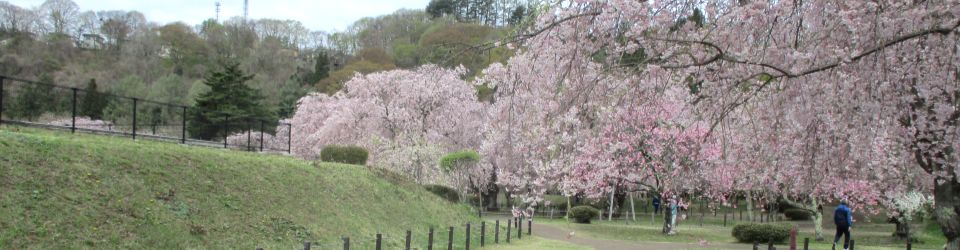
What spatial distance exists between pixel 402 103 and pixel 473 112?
429cm

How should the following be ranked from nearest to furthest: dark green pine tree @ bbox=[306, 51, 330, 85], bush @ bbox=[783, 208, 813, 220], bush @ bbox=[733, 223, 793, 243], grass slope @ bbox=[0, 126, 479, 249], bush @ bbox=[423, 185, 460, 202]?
grass slope @ bbox=[0, 126, 479, 249], bush @ bbox=[733, 223, 793, 243], bush @ bbox=[423, 185, 460, 202], bush @ bbox=[783, 208, 813, 220], dark green pine tree @ bbox=[306, 51, 330, 85]

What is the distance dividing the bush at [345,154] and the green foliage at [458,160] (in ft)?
21.5

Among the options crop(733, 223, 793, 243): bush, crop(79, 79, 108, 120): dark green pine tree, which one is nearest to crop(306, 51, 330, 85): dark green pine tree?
crop(79, 79, 108, 120): dark green pine tree

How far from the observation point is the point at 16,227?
29.2 ft

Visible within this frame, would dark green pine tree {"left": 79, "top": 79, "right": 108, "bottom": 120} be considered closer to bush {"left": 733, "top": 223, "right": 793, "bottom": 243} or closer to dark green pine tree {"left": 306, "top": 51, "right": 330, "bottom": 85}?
dark green pine tree {"left": 306, "top": 51, "right": 330, "bottom": 85}

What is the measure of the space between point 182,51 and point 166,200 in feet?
195

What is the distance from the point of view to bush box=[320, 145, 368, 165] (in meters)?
26.4

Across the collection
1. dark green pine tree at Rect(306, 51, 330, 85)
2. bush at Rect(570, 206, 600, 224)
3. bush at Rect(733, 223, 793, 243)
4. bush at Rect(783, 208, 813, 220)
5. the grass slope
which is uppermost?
dark green pine tree at Rect(306, 51, 330, 85)

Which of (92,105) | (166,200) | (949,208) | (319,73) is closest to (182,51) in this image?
(319,73)

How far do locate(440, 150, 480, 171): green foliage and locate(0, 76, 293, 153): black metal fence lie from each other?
757 centimetres

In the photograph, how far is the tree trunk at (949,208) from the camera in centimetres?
883

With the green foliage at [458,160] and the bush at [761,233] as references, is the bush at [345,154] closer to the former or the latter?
Result: the green foliage at [458,160]

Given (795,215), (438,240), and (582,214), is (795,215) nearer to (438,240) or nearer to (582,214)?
(582,214)

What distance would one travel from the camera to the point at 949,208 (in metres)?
9.07
